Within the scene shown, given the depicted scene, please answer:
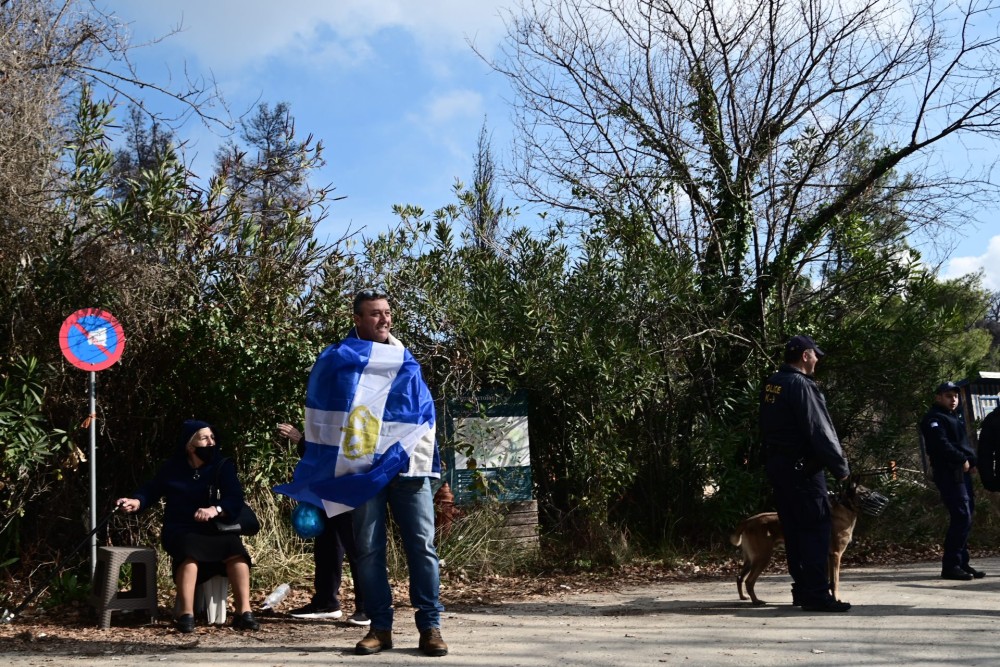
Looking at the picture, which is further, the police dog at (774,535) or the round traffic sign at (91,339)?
the police dog at (774,535)

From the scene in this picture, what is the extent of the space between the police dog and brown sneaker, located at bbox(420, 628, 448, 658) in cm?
289

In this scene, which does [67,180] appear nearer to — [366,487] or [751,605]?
[366,487]

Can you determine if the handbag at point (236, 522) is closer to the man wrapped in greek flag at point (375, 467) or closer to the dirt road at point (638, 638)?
the dirt road at point (638, 638)

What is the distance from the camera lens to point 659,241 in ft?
40.4

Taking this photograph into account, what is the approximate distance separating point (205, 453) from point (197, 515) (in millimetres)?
485

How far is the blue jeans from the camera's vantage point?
5598mm

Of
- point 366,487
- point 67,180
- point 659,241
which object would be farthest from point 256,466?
point 659,241

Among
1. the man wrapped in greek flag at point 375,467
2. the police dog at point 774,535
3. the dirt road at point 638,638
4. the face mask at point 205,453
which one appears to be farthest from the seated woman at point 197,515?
the police dog at point 774,535

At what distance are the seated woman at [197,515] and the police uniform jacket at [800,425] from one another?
3.83 metres

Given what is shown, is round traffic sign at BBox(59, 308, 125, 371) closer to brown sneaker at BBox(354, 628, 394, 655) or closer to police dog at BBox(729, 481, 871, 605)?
brown sneaker at BBox(354, 628, 394, 655)

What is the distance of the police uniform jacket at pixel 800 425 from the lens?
274 inches

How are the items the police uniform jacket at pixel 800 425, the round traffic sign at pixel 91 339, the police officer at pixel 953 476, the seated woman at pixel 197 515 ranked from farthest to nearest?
the police officer at pixel 953 476, the police uniform jacket at pixel 800 425, the round traffic sign at pixel 91 339, the seated woman at pixel 197 515

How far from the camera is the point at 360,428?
18.4 ft

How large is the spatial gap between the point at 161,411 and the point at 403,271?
2816 millimetres
